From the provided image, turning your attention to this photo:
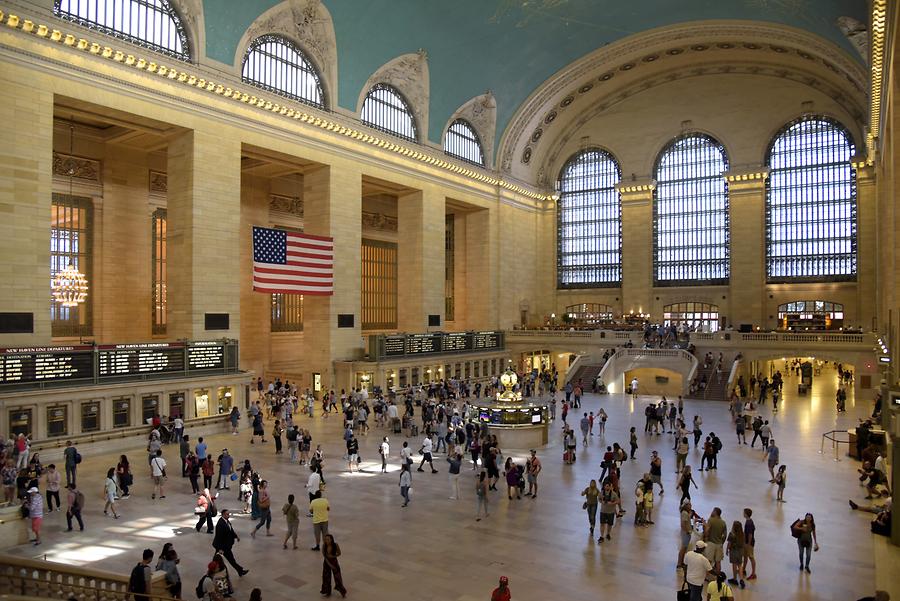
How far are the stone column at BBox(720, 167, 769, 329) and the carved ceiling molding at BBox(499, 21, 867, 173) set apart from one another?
274 inches

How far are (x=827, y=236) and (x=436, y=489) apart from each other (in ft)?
107

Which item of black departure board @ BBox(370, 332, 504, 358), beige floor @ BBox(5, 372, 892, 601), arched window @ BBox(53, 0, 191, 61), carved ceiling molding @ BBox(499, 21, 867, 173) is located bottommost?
beige floor @ BBox(5, 372, 892, 601)

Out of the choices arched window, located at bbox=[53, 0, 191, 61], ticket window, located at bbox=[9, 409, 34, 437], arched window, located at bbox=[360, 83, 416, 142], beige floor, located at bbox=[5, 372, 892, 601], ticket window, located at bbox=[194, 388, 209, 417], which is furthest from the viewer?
arched window, located at bbox=[360, 83, 416, 142]

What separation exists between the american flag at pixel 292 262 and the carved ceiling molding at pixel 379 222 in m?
10.1

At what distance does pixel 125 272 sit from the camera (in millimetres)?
24641

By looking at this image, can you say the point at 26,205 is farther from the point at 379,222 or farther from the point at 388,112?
the point at 379,222

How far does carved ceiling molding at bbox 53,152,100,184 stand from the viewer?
2280 cm

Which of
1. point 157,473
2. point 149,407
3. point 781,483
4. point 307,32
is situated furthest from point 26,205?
point 781,483

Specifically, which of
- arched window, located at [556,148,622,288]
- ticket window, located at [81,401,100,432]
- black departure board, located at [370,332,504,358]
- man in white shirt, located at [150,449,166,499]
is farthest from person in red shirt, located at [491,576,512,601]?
Answer: arched window, located at [556,148,622,288]

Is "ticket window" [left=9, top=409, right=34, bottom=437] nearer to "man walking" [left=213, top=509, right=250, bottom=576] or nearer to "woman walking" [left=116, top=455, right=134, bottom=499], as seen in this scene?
"woman walking" [left=116, top=455, right=134, bottom=499]

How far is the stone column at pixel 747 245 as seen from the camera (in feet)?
124

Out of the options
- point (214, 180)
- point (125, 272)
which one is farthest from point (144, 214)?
point (214, 180)

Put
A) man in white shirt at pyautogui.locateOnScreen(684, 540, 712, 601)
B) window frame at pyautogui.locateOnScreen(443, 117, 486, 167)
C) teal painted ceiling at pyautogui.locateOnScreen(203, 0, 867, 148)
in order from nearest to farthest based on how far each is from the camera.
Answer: man in white shirt at pyautogui.locateOnScreen(684, 540, 712, 601), teal painted ceiling at pyautogui.locateOnScreen(203, 0, 867, 148), window frame at pyautogui.locateOnScreen(443, 117, 486, 167)

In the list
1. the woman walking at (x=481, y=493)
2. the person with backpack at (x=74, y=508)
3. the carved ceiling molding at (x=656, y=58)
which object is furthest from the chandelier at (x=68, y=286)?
the carved ceiling molding at (x=656, y=58)
